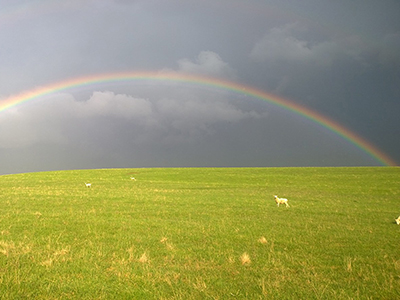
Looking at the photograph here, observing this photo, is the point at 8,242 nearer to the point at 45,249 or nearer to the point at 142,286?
the point at 45,249

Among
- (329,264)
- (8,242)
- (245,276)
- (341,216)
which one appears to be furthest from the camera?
(341,216)

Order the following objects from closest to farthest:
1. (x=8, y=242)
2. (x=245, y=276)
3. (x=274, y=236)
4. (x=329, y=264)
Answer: (x=245, y=276) → (x=329, y=264) → (x=8, y=242) → (x=274, y=236)

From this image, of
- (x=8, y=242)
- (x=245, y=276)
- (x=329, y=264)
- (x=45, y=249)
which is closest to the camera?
(x=245, y=276)

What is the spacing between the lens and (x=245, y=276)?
994 centimetres

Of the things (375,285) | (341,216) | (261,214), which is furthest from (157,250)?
(341,216)

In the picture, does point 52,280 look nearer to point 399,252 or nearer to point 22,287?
point 22,287

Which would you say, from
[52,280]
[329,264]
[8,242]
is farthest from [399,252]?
[8,242]

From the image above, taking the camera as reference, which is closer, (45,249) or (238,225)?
(45,249)

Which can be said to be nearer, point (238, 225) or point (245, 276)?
point (245, 276)

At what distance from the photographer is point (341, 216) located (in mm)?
23109

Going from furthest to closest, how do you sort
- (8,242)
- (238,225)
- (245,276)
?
1. (238,225)
2. (8,242)
3. (245,276)

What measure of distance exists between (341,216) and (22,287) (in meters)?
21.0

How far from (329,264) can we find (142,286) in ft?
22.0

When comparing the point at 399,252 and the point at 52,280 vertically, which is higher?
the point at 52,280
